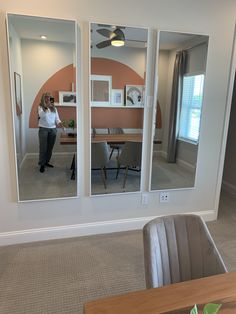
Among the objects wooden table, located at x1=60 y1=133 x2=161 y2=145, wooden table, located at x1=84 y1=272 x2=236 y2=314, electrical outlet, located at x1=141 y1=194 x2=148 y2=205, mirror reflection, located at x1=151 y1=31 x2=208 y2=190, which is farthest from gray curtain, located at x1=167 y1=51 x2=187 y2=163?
wooden table, located at x1=84 y1=272 x2=236 y2=314

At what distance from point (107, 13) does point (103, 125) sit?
1.03 meters

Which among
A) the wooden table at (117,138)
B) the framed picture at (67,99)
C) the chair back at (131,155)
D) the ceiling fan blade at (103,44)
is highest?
the ceiling fan blade at (103,44)

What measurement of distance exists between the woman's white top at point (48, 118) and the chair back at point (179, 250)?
1.56 m

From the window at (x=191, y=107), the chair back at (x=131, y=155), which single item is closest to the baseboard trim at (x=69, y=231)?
the chair back at (x=131, y=155)

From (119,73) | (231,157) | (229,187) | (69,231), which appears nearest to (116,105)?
(119,73)

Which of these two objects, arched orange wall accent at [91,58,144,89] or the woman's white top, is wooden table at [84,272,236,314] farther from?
arched orange wall accent at [91,58,144,89]

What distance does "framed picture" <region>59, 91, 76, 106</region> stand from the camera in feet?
7.76

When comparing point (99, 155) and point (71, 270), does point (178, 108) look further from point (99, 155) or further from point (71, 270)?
point (71, 270)

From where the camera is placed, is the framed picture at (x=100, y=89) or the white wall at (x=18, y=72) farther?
the framed picture at (x=100, y=89)

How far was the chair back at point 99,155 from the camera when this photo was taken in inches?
101

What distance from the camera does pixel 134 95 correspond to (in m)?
2.56

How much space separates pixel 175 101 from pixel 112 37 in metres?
0.93

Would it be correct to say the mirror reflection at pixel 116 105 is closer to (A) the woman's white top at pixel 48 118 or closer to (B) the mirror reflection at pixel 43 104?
(B) the mirror reflection at pixel 43 104

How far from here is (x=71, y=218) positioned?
265 centimetres
